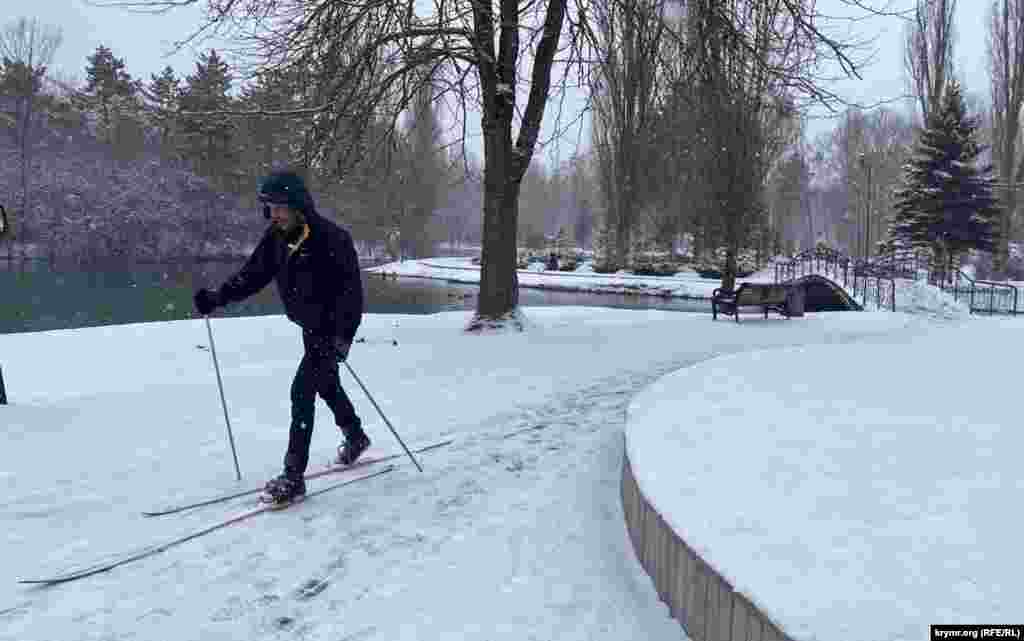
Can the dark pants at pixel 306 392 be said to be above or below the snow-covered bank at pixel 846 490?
above

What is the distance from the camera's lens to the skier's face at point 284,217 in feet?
12.9

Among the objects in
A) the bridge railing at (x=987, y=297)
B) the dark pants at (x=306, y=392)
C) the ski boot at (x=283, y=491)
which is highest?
the dark pants at (x=306, y=392)

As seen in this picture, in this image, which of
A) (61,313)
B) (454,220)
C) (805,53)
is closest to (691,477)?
(805,53)

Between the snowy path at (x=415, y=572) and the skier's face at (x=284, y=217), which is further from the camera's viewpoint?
the skier's face at (x=284, y=217)

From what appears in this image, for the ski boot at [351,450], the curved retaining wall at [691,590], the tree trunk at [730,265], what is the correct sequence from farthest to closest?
the tree trunk at [730,265], the ski boot at [351,450], the curved retaining wall at [691,590]

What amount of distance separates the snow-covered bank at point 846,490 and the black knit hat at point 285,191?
7.83 ft

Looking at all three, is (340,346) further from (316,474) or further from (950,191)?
(950,191)

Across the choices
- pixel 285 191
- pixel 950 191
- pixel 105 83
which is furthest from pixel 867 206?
pixel 105 83

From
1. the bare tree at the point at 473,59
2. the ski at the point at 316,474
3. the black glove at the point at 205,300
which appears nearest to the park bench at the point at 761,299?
the bare tree at the point at 473,59

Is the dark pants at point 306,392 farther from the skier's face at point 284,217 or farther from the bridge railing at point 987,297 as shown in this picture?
Result: the bridge railing at point 987,297

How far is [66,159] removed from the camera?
49688mm

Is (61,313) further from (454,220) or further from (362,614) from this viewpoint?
(454,220)

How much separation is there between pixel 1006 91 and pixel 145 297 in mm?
42424

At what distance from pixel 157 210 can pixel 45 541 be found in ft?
169
